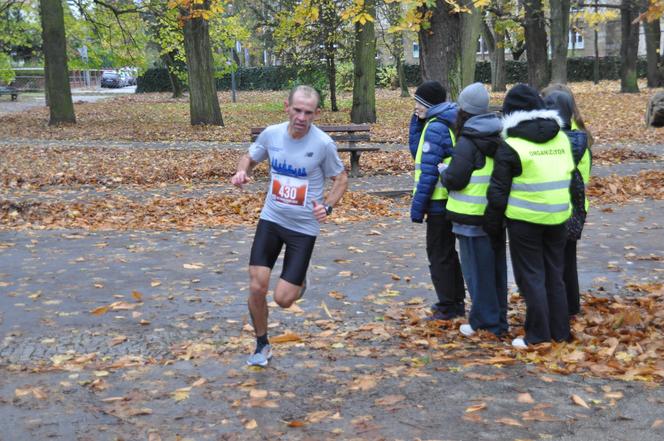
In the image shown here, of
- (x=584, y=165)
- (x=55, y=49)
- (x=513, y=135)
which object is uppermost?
(x=55, y=49)

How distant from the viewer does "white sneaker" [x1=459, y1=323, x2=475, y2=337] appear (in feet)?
21.6

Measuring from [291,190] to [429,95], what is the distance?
158 cm

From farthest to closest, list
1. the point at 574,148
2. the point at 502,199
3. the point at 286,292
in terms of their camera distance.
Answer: the point at 574,148
the point at 502,199
the point at 286,292

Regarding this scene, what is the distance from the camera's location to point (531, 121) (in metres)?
5.96

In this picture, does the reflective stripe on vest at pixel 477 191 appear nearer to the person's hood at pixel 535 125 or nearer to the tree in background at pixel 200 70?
the person's hood at pixel 535 125

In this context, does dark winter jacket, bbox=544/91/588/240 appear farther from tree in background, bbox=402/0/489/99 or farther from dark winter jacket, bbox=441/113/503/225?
tree in background, bbox=402/0/489/99

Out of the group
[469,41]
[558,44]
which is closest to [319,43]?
[558,44]

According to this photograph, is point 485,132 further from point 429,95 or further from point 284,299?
point 284,299

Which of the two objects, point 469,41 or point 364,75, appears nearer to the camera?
point 469,41

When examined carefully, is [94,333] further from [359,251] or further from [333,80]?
Result: [333,80]

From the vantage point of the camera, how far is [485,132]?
6.25 meters

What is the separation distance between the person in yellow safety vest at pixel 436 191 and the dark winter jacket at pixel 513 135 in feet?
2.15

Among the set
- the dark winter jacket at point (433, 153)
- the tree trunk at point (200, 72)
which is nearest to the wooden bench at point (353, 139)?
the dark winter jacket at point (433, 153)

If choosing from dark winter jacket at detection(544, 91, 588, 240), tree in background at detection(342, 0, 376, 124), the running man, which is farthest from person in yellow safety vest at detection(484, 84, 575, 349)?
tree in background at detection(342, 0, 376, 124)
